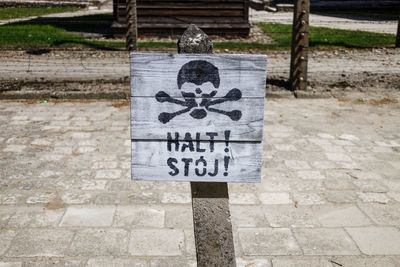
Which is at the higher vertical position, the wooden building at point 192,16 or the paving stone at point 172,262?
the wooden building at point 192,16

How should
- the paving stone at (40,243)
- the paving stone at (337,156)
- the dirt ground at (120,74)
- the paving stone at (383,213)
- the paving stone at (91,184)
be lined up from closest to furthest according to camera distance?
the paving stone at (40,243)
the paving stone at (383,213)
the paving stone at (91,184)
the paving stone at (337,156)
the dirt ground at (120,74)

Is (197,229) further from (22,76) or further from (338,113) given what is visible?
(22,76)

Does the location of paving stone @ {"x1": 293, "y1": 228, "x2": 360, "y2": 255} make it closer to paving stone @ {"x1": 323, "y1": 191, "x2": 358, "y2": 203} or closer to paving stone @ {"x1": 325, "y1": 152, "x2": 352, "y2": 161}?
paving stone @ {"x1": 323, "y1": 191, "x2": 358, "y2": 203}

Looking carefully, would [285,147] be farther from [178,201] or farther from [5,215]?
[5,215]

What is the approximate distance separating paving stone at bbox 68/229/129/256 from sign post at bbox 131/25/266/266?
1460 millimetres

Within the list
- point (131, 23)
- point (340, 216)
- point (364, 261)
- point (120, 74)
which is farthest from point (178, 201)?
point (131, 23)

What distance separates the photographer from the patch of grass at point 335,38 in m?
13.2

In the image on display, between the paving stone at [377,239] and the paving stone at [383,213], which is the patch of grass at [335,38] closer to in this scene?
the paving stone at [383,213]

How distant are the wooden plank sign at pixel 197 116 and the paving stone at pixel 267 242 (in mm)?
1466

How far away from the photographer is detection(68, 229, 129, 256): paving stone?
11.2ft

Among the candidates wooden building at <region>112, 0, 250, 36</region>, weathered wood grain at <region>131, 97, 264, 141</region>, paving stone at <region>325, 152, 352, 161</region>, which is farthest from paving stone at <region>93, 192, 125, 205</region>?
wooden building at <region>112, 0, 250, 36</region>

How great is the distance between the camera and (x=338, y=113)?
7.47 meters

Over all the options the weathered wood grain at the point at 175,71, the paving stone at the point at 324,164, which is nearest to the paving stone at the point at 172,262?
the weathered wood grain at the point at 175,71

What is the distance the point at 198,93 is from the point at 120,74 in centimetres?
799
